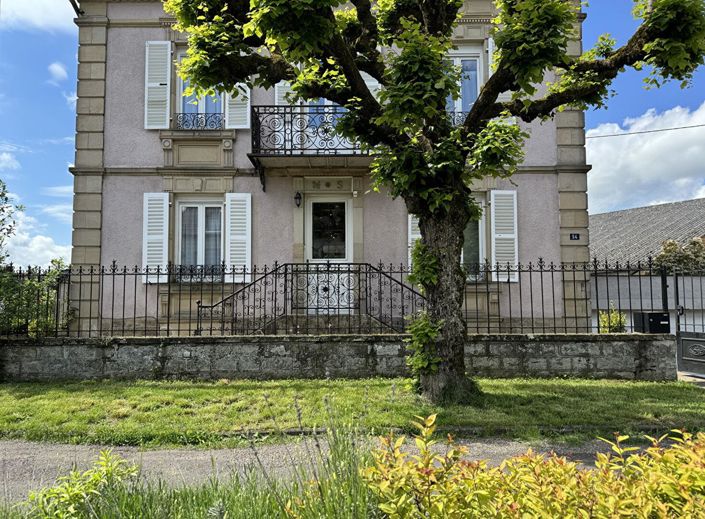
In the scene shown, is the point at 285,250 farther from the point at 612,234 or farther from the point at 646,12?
the point at 612,234

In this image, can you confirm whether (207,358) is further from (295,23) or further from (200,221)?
(295,23)

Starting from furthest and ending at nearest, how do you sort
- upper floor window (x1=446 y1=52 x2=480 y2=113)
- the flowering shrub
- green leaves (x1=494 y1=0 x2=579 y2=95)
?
1. upper floor window (x1=446 y1=52 x2=480 y2=113)
2. green leaves (x1=494 y1=0 x2=579 y2=95)
3. the flowering shrub

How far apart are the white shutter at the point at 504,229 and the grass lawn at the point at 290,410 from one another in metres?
4.02

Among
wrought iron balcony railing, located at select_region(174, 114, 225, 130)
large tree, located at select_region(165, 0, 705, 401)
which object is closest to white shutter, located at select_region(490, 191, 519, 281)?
large tree, located at select_region(165, 0, 705, 401)

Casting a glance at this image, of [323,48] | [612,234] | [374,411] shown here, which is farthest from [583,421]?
[612,234]

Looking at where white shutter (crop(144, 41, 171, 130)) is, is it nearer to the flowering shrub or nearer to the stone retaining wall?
the stone retaining wall

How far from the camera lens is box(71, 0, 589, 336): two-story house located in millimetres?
11359

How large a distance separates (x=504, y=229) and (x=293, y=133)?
16.1 ft

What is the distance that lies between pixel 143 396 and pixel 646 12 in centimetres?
770

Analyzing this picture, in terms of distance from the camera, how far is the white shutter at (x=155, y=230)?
1133cm

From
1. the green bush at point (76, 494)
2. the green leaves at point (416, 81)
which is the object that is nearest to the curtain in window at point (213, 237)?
the green leaves at point (416, 81)

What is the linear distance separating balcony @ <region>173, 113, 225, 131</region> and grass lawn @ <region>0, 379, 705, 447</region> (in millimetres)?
6128

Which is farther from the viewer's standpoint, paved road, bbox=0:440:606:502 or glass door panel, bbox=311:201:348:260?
glass door panel, bbox=311:201:348:260

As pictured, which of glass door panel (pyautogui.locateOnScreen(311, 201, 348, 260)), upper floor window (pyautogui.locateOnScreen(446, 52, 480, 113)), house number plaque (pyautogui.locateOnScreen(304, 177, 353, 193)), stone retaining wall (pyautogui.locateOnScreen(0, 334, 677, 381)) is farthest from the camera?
upper floor window (pyautogui.locateOnScreen(446, 52, 480, 113))
